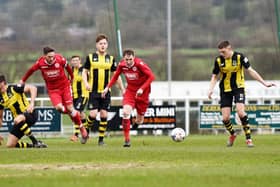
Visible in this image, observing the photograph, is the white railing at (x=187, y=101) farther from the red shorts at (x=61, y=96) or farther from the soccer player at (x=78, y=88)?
the red shorts at (x=61, y=96)

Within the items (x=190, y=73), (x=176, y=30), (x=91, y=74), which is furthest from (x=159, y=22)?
(x=91, y=74)

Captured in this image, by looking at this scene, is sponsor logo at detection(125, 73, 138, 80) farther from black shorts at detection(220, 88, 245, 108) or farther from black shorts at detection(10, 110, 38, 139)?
black shorts at detection(10, 110, 38, 139)

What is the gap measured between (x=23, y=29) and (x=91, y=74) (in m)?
15.1

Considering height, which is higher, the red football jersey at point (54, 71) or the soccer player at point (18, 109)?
the red football jersey at point (54, 71)

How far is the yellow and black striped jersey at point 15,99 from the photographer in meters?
18.3

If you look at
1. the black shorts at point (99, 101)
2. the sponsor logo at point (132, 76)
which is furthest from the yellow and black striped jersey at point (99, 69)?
the sponsor logo at point (132, 76)

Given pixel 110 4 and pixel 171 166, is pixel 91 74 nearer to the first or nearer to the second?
pixel 171 166

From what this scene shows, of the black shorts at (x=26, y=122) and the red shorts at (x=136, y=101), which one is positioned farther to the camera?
the red shorts at (x=136, y=101)

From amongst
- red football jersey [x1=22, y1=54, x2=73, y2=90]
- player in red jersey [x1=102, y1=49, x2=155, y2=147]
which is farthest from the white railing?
player in red jersey [x1=102, y1=49, x2=155, y2=147]

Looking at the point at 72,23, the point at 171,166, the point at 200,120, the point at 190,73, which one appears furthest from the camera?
the point at 190,73

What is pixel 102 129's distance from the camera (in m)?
19.4

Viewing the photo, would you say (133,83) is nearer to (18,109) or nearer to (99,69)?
(99,69)

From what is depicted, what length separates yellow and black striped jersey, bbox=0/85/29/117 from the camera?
721 inches

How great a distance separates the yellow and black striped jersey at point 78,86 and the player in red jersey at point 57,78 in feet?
11.1
